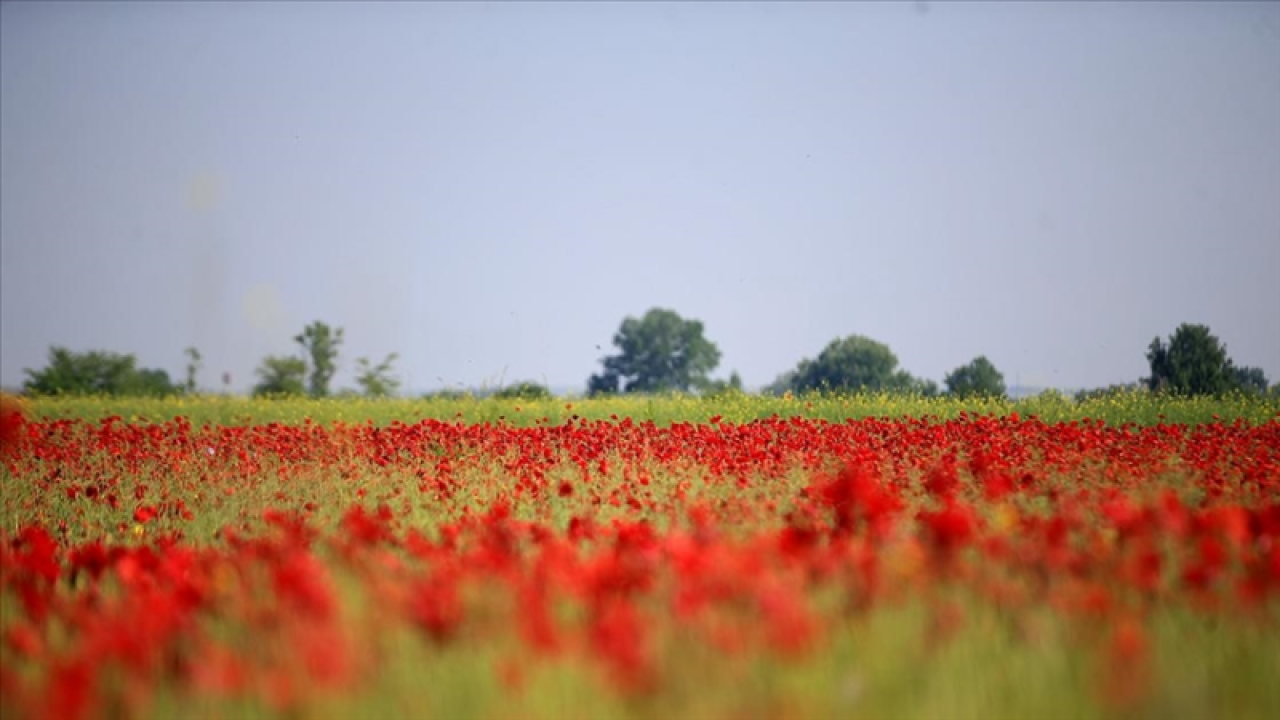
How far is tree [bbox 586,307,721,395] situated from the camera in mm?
97000

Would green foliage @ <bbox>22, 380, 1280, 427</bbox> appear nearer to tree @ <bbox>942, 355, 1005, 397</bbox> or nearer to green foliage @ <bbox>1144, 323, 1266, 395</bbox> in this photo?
green foliage @ <bbox>1144, 323, 1266, 395</bbox>

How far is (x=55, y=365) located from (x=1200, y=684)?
39.3 m

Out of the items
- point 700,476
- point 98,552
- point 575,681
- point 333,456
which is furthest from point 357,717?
point 333,456

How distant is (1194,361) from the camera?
208 ft

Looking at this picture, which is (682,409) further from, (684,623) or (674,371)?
(674,371)

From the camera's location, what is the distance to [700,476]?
9383mm

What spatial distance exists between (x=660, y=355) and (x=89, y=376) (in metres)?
61.1

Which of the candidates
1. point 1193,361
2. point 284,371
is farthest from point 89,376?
point 1193,361

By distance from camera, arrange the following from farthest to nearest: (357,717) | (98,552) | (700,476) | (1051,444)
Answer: (1051,444)
(700,476)
(98,552)
(357,717)

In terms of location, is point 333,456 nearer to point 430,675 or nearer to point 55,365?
point 430,675

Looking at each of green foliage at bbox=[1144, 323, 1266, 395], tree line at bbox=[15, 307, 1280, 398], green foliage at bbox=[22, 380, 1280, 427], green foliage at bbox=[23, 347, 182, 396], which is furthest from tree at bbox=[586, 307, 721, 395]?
green foliage at bbox=[22, 380, 1280, 427]

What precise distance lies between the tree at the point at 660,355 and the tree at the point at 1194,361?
1559 inches

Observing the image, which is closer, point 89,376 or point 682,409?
point 682,409

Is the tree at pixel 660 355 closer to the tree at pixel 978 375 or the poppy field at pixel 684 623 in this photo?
the tree at pixel 978 375
